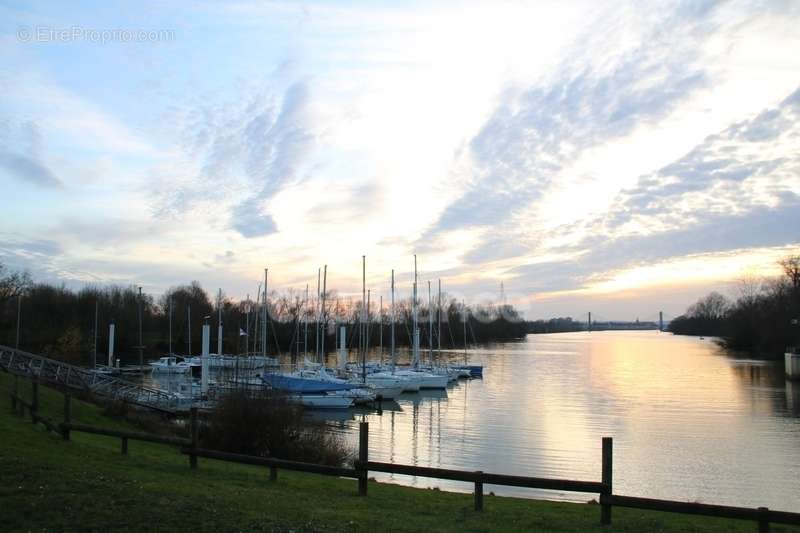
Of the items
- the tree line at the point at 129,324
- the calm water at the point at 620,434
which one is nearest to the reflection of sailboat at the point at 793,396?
the calm water at the point at 620,434

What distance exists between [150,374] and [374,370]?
26950 mm

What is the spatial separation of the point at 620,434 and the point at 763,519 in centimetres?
2855

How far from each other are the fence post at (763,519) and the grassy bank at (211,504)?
1603 mm

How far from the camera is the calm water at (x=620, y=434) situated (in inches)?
994

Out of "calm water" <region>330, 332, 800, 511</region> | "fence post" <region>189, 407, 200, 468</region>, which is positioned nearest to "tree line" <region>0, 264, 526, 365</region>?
"calm water" <region>330, 332, 800, 511</region>

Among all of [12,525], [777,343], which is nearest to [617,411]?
[12,525]

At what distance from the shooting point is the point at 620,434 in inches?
1458

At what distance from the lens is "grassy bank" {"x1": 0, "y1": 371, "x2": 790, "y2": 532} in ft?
30.3

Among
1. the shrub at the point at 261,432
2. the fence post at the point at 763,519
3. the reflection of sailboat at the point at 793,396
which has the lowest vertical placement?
the reflection of sailboat at the point at 793,396

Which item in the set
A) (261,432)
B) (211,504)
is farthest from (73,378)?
(211,504)

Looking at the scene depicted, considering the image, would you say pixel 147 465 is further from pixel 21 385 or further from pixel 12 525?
pixel 21 385

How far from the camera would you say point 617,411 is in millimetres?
46969

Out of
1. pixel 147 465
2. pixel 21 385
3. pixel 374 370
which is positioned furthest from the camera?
pixel 374 370

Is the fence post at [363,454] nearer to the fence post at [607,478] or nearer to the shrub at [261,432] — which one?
the fence post at [607,478]
